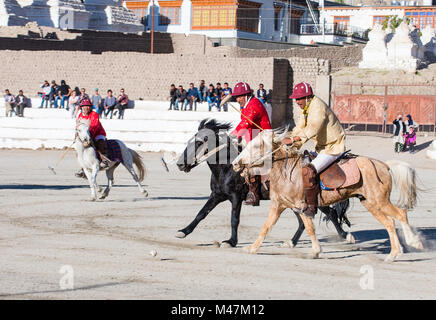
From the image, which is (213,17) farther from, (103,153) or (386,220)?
(386,220)

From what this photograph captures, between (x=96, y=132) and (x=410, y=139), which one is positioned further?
(x=410, y=139)

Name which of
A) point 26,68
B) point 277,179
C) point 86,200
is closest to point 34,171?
point 86,200

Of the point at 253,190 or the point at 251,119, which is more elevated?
the point at 251,119

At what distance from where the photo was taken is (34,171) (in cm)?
2317

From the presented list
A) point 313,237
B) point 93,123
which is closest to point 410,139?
point 93,123

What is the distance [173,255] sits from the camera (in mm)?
10727

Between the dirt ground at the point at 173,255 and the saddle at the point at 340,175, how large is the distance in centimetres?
106

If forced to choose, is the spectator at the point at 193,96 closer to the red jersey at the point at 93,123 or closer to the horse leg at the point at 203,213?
the red jersey at the point at 93,123

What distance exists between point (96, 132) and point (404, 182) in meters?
8.02

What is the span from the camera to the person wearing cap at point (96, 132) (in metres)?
16.4

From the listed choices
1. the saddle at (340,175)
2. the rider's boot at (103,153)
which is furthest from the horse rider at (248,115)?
the rider's boot at (103,153)

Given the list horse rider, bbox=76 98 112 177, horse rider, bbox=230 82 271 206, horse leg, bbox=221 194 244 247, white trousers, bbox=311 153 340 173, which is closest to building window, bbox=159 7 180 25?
horse rider, bbox=76 98 112 177

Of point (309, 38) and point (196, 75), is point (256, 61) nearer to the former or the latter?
point (196, 75)

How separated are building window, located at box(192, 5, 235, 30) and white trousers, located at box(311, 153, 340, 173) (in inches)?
1872
